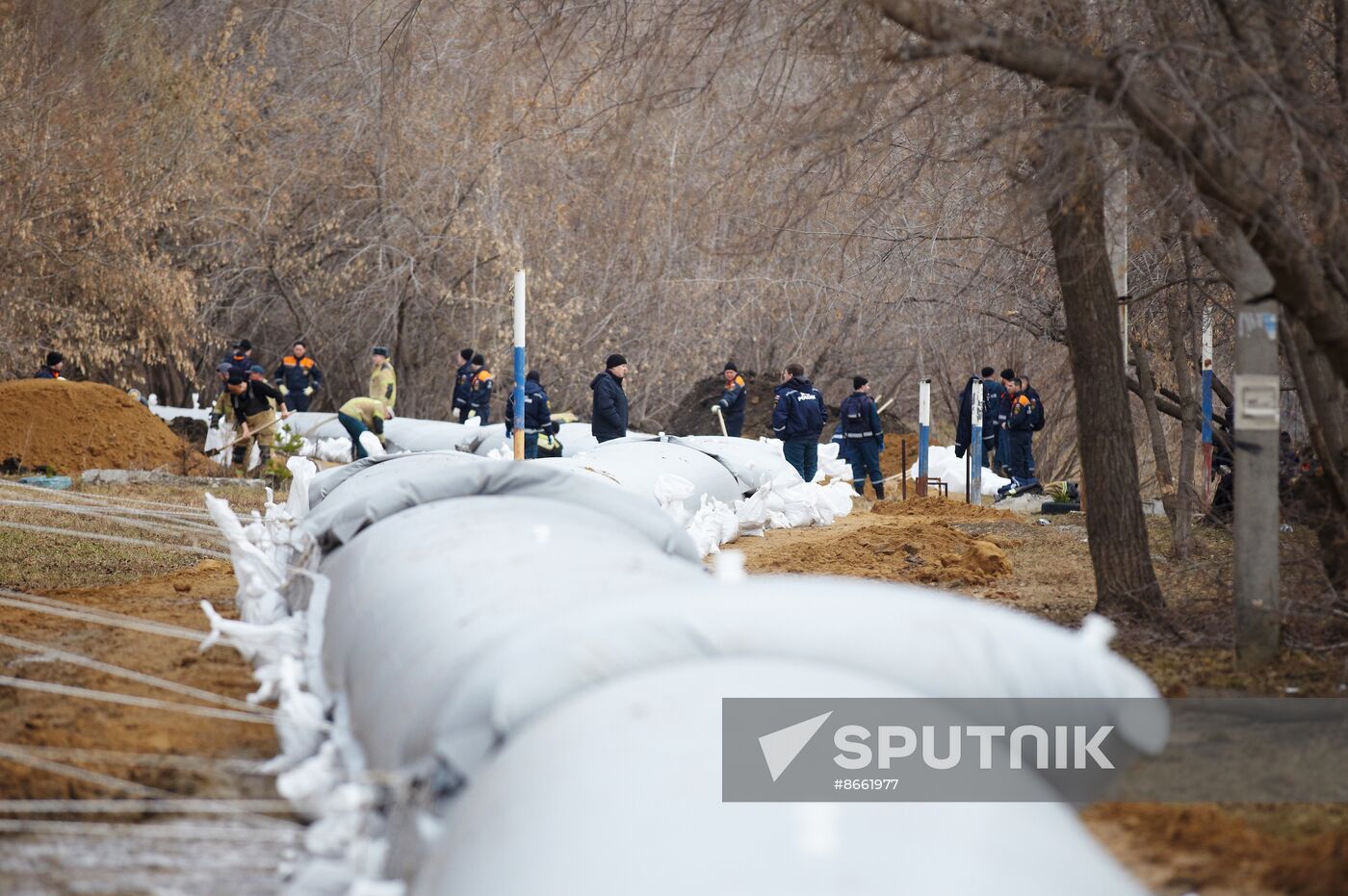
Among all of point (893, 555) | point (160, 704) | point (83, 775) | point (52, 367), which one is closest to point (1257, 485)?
point (893, 555)

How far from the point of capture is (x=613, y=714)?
2654mm

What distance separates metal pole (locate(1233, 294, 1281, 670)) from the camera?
5652mm

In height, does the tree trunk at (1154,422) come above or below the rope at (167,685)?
above

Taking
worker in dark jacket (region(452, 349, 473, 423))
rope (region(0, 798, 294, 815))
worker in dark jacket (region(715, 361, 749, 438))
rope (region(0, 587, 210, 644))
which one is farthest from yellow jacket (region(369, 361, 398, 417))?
rope (region(0, 798, 294, 815))

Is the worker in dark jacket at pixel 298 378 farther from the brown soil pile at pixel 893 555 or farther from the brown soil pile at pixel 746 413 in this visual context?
the brown soil pile at pixel 893 555

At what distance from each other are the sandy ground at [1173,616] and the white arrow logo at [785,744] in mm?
903

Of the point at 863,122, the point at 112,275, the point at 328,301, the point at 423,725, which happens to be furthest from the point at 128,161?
the point at 423,725

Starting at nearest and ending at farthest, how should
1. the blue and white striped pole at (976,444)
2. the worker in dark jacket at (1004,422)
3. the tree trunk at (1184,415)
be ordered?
the tree trunk at (1184,415) < the blue and white striped pole at (976,444) < the worker in dark jacket at (1004,422)

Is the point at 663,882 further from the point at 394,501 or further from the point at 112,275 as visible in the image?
the point at 112,275

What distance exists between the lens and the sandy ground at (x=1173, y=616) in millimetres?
3244

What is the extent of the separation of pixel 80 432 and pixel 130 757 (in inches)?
491

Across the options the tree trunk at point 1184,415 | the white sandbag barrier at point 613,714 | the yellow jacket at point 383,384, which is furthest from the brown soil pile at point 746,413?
the white sandbag barrier at point 613,714

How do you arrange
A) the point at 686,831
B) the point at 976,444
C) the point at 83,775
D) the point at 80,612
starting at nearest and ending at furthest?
1. the point at 686,831
2. the point at 83,775
3. the point at 80,612
4. the point at 976,444

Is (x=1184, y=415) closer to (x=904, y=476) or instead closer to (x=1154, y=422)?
(x=1154, y=422)
